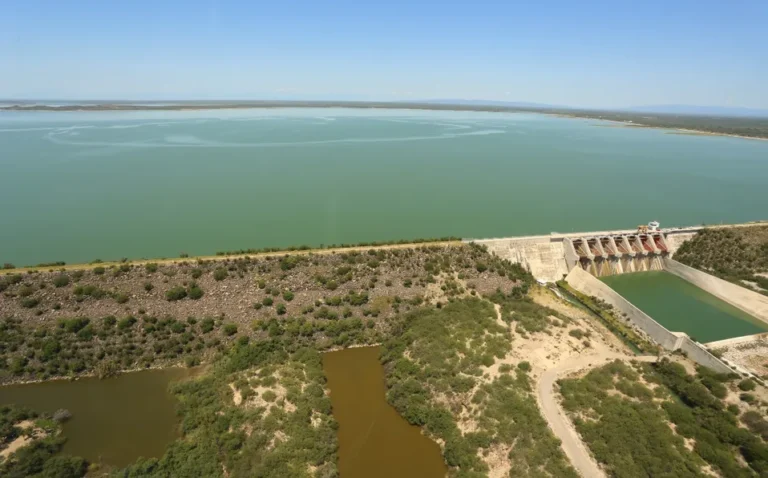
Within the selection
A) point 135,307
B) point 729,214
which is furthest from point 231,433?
point 729,214

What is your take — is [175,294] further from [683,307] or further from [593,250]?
[683,307]

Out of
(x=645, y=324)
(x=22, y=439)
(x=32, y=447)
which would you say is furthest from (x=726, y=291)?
(x=22, y=439)

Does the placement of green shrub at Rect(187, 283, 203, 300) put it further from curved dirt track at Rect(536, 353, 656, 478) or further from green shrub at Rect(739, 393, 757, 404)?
green shrub at Rect(739, 393, 757, 404)

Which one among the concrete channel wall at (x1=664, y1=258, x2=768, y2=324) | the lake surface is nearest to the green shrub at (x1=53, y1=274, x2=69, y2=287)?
the lake surface

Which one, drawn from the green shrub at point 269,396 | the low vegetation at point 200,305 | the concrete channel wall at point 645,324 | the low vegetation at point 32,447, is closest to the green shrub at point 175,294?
the low vegetation at point 200,305

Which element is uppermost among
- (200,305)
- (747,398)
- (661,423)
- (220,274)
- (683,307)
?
(220,274)

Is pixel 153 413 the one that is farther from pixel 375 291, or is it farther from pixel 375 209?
pixel 375 209

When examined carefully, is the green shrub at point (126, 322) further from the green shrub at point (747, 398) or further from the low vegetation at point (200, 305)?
the green shrub at point (747, 398)
